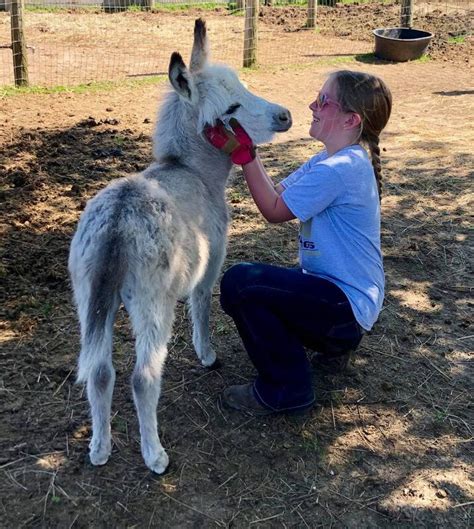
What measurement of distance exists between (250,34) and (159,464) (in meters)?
8.12

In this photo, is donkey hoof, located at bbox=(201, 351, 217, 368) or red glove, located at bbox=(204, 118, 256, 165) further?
donkey hoof, located at bbox=(201, 351, 217, 368)

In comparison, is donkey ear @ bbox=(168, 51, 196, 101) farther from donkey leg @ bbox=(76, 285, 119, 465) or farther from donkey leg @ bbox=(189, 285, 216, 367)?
donkey leg @ bbox=(76, 285, 119, 465)

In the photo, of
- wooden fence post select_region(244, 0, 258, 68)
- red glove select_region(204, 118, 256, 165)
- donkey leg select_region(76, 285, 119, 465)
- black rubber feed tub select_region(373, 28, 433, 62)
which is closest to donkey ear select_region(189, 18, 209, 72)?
red glove select_region(204, 118, 256, 165)

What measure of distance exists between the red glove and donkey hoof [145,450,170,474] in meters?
1.35

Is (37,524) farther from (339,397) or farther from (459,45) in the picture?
(459,45)

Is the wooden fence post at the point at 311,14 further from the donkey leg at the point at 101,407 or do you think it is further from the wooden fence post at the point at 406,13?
the donkey leg at the point at 101,407

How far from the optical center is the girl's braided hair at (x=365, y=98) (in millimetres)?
2748

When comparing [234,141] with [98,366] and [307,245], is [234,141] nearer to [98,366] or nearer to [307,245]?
[307,245]

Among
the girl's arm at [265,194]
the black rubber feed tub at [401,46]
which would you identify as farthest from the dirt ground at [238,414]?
the black rubber feed tub at [401,46]

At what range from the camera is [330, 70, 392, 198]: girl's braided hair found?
2.75 meters

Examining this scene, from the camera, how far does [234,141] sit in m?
2.83

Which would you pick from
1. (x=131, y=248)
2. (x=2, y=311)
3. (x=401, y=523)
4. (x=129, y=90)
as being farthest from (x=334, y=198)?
(x=129, y=90)

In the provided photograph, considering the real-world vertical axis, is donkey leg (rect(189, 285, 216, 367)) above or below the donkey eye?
below

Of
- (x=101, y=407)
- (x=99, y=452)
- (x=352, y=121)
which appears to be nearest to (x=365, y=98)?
(x=352, y=121)
